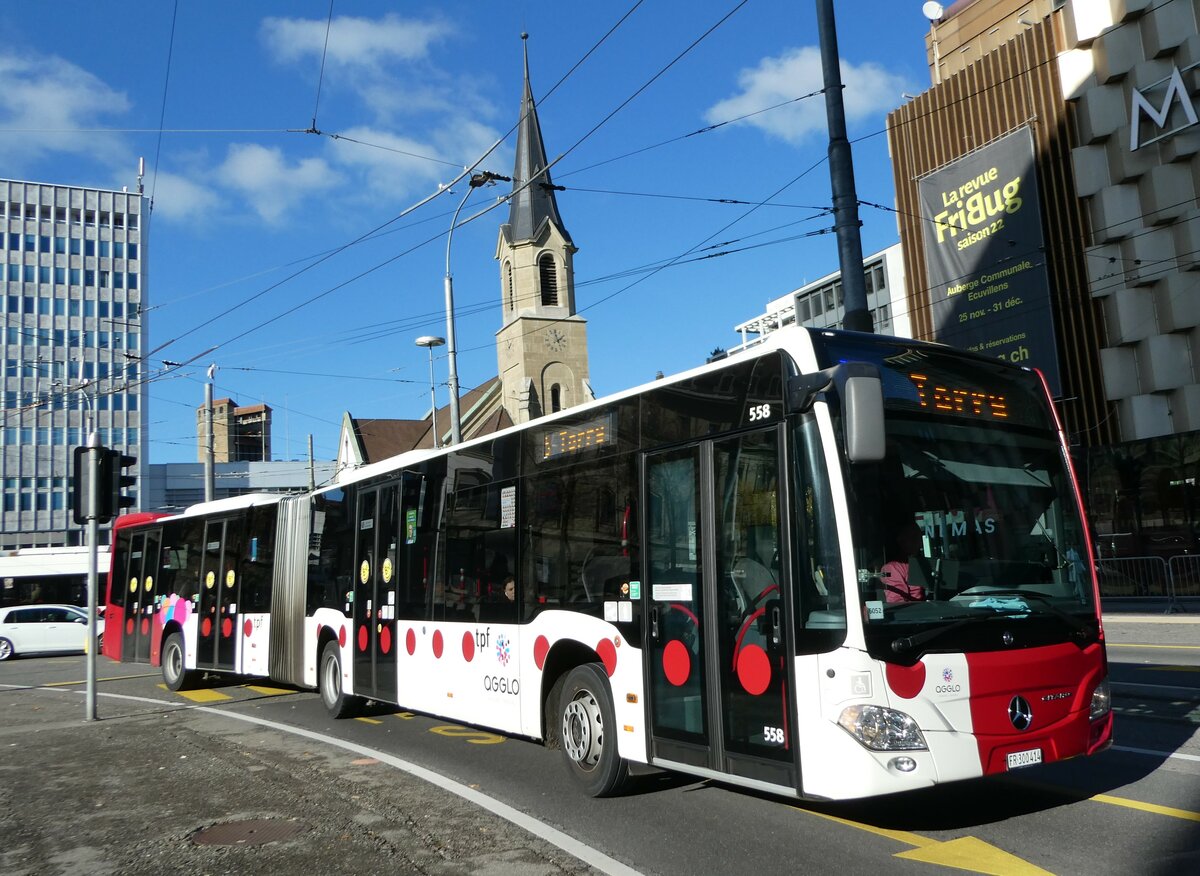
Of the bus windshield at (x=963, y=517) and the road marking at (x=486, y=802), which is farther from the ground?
the bus windshield at (x=963, y=517)

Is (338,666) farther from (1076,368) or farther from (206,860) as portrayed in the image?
(1076,368)

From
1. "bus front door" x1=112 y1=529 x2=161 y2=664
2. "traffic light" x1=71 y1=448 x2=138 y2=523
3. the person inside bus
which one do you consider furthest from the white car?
the person inside bus

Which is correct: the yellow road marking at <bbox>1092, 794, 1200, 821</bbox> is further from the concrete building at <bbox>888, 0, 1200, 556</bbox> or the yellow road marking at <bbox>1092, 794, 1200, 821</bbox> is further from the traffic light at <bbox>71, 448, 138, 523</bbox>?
the concrete building at <bbox>888, 0, 1200, 556</bbox>

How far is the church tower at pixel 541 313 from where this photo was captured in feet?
220

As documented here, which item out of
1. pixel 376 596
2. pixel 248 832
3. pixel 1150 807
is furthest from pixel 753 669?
pixel 376 596

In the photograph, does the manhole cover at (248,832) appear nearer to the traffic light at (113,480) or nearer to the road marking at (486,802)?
the road marking at (486,802)

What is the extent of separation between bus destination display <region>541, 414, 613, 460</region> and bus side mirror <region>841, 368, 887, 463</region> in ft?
8.56

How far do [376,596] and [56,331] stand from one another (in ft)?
312

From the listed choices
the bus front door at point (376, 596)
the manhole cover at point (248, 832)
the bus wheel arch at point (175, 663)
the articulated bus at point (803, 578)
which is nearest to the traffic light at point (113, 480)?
the bus front door at point (376, 596)

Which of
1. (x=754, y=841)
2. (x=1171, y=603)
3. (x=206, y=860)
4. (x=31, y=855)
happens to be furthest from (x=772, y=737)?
(x=1171, y=603)

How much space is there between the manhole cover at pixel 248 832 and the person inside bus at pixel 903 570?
3.87 meters

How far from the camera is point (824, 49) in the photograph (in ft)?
39.2

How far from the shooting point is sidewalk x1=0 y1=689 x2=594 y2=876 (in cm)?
595

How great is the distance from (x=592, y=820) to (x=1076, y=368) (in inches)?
1214
